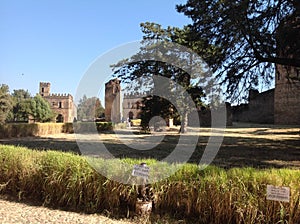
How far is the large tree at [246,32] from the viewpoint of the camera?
7457 mm

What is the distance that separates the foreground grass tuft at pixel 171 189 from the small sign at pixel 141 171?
25 centimetres

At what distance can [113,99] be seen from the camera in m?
23.9

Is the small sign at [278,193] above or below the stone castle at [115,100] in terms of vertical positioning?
below

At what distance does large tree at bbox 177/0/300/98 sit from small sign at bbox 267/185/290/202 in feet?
18.6

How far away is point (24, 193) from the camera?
14.3ft

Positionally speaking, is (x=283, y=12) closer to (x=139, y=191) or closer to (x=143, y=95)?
(x=139, y=191)

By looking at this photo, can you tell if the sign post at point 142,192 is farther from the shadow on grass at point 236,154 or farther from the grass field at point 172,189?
the shadow on grass at point 236,154

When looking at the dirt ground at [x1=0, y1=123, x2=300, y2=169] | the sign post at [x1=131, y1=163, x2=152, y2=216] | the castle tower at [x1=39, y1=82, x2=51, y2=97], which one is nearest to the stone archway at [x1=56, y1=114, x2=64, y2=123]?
the castle tower at [x1=39, y1=82, x2=51, y2=97]

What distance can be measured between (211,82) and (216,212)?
7254 millimetres

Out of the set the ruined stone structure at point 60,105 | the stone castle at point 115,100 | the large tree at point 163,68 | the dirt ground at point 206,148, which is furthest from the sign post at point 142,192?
the ruined stone structure at point 60,105

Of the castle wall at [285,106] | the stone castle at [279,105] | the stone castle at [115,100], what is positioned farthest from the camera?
the castle wall at [285,106]

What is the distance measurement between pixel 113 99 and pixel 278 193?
21.6m

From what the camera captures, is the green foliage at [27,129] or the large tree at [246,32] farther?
the green foliage at [27,129]

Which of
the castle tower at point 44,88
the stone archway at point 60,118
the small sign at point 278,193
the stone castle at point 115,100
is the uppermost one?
the castle tower at point 44,88
